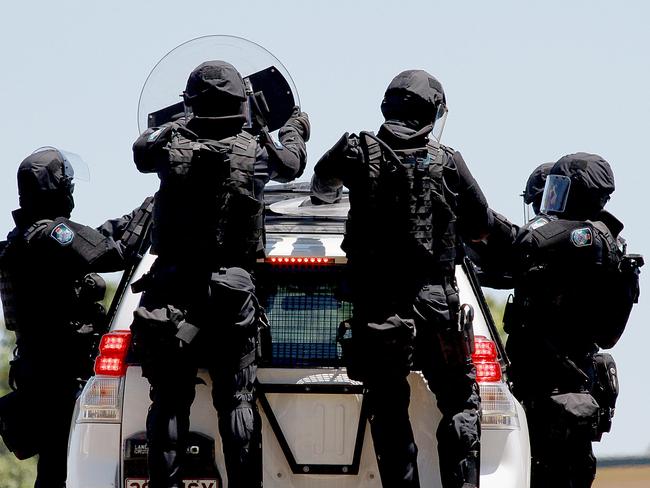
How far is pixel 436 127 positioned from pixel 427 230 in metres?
0.73

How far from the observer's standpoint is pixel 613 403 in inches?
425

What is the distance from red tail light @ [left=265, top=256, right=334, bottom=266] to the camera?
28.9 ft

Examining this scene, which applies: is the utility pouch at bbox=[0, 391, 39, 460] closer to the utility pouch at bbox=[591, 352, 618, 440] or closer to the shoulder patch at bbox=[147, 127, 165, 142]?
the shoulder patch at bbox=[147, 127, 165, 142]

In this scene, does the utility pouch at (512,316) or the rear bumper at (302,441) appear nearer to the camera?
the rear bumper at (302,441)

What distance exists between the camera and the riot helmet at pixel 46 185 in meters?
10.2

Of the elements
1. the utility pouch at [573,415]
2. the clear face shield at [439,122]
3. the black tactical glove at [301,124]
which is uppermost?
the clear face shield at [439,122]

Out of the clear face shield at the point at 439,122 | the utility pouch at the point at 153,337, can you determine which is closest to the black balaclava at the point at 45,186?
the utility pouch at the point at 153,337

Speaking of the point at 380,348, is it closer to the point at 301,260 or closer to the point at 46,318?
the point at 301,260

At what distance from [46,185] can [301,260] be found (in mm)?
2034

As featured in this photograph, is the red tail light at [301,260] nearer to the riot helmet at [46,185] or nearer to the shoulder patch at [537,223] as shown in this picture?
the shoulder patch at [537,223]

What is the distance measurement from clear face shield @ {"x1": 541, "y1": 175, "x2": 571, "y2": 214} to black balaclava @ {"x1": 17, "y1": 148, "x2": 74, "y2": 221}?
2714 mm

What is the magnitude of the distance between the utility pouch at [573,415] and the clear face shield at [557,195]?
41.6 inches

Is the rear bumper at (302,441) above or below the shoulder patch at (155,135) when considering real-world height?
below

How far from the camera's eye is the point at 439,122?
31.1 ft
